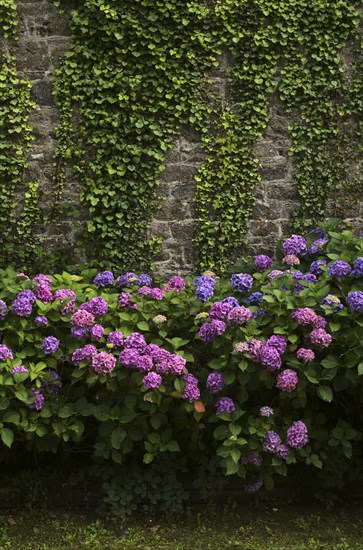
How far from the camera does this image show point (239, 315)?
14.9 feet

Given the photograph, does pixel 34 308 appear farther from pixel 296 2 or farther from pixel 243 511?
pixel 296 2

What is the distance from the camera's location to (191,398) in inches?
176

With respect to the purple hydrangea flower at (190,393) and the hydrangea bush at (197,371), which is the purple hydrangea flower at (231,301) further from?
the purple hydrangea flower at (190,393)

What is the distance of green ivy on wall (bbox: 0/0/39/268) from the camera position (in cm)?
642

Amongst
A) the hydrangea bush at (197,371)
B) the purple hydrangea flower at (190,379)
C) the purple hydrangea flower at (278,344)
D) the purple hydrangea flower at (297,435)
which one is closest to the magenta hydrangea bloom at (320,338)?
the hydrangea bush at (197,371)

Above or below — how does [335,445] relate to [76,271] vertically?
below

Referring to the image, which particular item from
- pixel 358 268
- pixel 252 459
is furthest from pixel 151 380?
pixel 358 268

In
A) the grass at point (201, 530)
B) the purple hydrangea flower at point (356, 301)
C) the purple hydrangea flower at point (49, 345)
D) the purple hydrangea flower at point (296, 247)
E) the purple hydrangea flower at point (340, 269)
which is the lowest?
the grass at point (201, 530)

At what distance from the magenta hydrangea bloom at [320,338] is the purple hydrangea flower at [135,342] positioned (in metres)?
1.01

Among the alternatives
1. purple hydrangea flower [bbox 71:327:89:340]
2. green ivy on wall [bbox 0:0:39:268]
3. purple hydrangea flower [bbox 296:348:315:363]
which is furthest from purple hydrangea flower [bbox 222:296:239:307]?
green ivy on wall [bbox 0:0:39:268]

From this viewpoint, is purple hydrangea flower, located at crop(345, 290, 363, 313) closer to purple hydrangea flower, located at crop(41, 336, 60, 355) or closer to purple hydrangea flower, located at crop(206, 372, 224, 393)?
purple hydrangea flower, located at crop(206, 372, 224, 393)

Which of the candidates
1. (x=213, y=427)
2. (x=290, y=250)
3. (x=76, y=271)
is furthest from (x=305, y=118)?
(x=213, y=427)

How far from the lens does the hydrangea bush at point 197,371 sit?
446cm

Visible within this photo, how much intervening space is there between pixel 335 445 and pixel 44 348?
1887 mm
